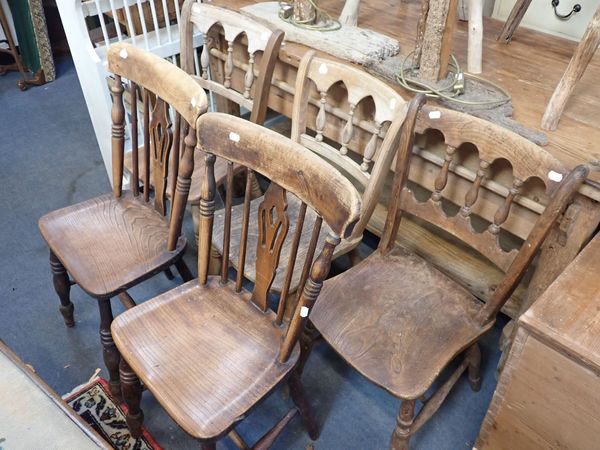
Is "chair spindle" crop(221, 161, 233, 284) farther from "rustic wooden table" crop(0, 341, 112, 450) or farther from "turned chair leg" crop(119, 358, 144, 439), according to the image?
"rustic wooden table" crop(0, 341, 112, 450)

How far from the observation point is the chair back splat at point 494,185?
1.04m

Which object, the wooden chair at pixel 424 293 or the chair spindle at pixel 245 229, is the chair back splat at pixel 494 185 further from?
the chair spindle at pixel 245 229

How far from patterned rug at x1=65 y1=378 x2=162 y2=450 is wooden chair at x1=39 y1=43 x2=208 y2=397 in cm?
6

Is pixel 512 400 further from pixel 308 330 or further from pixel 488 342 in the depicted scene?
pixel 488 342

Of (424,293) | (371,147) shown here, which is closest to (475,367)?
(424,293)

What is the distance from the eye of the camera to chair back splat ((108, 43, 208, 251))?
1180 millimetres

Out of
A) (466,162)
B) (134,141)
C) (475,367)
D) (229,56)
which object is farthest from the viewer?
(229,56)

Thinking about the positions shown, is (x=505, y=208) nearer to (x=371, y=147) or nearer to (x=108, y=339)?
(x=371, y=147)

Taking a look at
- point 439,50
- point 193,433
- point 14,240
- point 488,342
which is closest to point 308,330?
point 193,433

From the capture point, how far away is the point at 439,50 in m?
1.36

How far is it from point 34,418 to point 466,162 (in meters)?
1.12

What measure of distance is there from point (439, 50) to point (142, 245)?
96 centimetres

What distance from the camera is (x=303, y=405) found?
1.32 metres

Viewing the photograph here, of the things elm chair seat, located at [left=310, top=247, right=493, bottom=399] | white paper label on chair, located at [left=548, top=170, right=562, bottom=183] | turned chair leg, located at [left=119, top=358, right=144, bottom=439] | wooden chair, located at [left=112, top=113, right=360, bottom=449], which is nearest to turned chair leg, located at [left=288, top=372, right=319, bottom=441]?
Result: wooden chair, located at [left=112, top=113, right=360, bottom=449]
